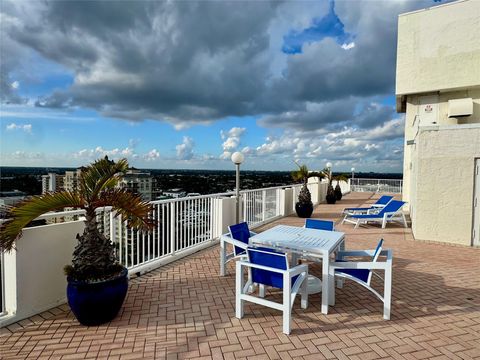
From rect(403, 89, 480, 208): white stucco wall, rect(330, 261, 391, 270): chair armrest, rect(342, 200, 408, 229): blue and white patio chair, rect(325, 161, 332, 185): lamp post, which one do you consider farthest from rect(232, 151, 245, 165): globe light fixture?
rect(325, 161, 332, 185): lamp post

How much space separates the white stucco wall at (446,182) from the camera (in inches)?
264

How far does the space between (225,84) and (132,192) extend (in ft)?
34.2

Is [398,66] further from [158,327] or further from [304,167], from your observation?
[158,327]

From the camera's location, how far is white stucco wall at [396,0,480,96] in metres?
12.0

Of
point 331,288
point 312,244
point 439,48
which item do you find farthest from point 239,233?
point 439,48

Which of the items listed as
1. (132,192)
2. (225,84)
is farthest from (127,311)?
(225,84)

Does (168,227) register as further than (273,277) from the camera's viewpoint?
Yes

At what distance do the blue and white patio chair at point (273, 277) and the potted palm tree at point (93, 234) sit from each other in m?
1.28

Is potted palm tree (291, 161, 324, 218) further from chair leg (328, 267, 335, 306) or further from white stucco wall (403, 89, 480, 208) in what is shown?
chair leg (328, 267, 335, 306)

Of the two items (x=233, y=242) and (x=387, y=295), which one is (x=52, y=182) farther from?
(x=387, y=295)

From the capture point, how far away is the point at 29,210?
9.36 feet

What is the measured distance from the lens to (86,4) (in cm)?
621

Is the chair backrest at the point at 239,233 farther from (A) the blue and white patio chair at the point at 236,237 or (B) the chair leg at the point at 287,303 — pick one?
(B) the chair leg at the point at 287,303

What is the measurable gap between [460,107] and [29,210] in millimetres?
15077
